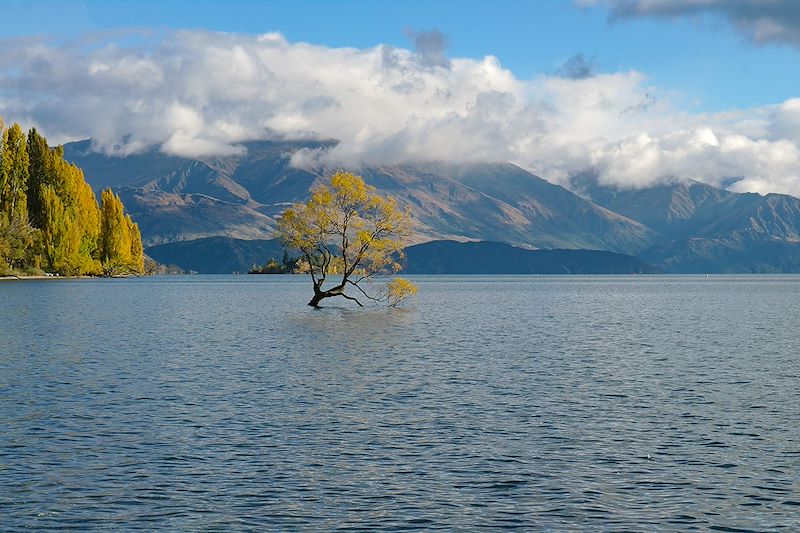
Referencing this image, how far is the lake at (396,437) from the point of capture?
2447 cm

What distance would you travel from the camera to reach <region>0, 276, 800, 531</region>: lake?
24.5 m

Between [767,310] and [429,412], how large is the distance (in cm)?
11678

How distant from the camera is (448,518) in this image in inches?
934

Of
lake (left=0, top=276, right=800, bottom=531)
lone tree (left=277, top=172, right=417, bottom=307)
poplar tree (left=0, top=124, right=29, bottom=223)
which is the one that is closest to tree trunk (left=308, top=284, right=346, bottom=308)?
lone tree (left=277, top=172, right=417, bottom=307)

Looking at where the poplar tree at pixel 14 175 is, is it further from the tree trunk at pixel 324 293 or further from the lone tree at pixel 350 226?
the lone tree at pixel 350 226

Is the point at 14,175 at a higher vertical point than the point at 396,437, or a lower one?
higher

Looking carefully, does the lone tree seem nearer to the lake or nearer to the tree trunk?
the tree trunk

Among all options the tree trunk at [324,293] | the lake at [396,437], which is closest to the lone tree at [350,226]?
the tree trunk at [324,293]

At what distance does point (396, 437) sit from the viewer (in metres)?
34.1

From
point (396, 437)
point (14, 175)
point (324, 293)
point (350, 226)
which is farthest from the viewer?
point (14, 175)

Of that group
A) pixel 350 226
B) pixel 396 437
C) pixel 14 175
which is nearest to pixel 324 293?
pixel 350 226

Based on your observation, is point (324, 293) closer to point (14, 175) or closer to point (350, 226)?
point (350, 226)

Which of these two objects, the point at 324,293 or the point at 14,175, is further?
the point at 14,175

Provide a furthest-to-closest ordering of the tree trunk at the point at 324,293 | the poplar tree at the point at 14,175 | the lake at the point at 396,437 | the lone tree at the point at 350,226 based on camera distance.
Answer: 1. the poplar tree at the point at 14,175
2. the tree trunk at the point at 324,293
3. the lone tree at the point at 350,226
4. the lake at the point at 396,437
